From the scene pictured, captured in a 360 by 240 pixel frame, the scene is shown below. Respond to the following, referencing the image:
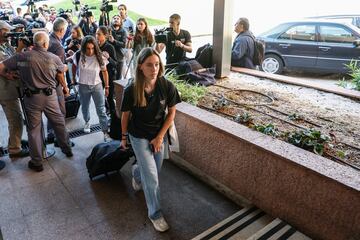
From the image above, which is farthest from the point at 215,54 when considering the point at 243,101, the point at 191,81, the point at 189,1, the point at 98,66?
the point at 189,1

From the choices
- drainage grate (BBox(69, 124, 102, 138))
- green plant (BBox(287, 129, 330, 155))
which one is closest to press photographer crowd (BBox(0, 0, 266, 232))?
drainage grate (BBox(69, 124, 102, 138))

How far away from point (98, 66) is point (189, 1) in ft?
69.1

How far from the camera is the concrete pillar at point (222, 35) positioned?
18.1 ft

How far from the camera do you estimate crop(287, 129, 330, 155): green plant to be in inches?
122

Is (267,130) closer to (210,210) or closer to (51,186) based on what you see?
(210,210)

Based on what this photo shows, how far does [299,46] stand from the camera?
8.30 meters

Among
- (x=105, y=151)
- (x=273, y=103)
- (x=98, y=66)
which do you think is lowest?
(x=105, y=151)

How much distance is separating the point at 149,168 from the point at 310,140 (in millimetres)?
1635

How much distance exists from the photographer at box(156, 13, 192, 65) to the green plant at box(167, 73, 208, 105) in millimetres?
588

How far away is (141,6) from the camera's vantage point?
81.2 ft

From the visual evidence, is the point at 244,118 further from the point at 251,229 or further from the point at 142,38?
the point at 142,38

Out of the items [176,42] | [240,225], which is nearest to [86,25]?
[176,42]

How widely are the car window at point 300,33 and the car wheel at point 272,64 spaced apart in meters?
0.58

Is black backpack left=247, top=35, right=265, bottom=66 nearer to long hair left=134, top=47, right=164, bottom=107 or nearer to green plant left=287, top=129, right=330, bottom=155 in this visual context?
green plant left=287, top=129, right=330, bottom=155
